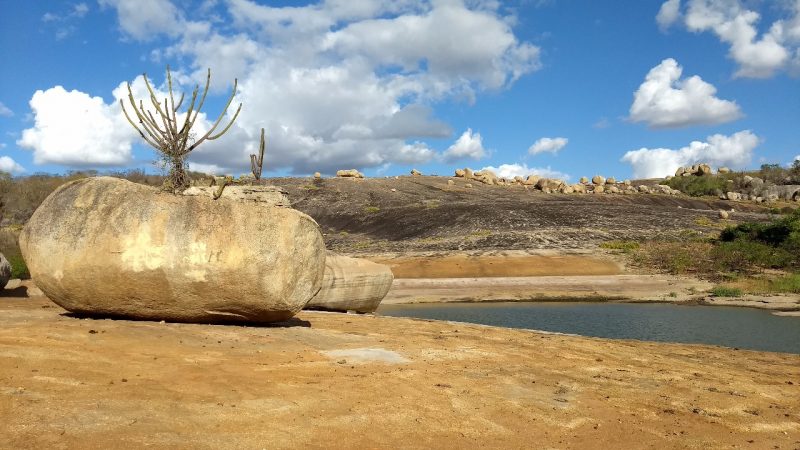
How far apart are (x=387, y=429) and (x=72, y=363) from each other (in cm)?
464

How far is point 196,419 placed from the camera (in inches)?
278

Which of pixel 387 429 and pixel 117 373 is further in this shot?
pixel 117 373

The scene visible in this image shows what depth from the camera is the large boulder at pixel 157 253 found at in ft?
38.2

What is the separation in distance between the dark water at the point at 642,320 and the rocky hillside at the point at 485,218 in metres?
16.9

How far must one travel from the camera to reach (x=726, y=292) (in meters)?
35.6

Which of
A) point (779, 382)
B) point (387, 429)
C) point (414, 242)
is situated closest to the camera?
point (387, 429)

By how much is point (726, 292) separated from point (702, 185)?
7740 centimetres

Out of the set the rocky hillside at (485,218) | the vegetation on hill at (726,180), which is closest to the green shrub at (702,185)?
the vegetation on hill at (726,180)

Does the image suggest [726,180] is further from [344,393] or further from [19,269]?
[344,393]

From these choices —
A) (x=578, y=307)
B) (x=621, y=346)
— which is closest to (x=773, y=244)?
(x=578, y=307)

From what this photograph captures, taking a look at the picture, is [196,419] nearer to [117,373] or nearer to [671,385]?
[117,373]

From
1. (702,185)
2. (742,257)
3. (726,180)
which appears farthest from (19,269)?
(726,180)

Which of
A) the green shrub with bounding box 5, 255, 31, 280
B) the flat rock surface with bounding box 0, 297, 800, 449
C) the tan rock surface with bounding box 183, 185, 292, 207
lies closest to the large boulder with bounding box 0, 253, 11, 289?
the green shrub with bounding box 5, 255, 31, 280

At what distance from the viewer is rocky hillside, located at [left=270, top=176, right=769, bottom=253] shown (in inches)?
2133
